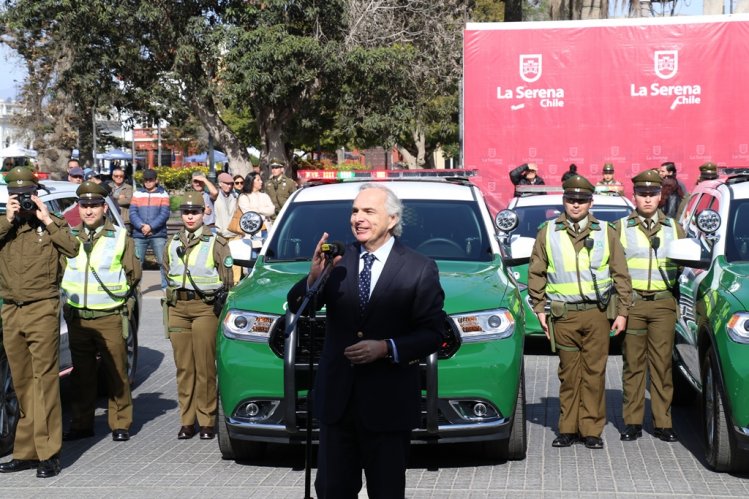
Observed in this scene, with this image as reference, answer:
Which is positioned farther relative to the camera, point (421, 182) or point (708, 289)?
point (421, 182)

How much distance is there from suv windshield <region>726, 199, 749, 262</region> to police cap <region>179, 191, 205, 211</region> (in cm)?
366

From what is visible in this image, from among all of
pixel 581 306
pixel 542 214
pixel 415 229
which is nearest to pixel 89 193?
pixel 415 229

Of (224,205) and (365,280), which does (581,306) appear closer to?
(365,280)

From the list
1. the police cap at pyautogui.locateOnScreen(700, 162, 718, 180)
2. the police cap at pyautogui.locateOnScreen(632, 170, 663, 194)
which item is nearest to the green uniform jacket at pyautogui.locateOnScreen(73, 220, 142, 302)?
the police cap at pyautogui.locateOnScreen(632, 170, 663, 194)

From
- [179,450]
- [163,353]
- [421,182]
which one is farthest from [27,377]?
[163,353]

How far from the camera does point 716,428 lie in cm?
756

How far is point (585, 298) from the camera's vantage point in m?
8.38

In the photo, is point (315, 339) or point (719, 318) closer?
point (315, 339)

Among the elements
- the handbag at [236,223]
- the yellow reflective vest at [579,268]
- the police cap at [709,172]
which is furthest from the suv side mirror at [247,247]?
the police cap at [709,172]

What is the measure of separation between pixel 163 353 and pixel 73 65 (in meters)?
18.5

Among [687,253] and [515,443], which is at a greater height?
[687,253]

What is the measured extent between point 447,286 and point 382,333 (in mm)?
2679

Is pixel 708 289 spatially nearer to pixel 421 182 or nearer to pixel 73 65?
pixel 421 182

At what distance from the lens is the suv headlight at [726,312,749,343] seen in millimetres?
7352
